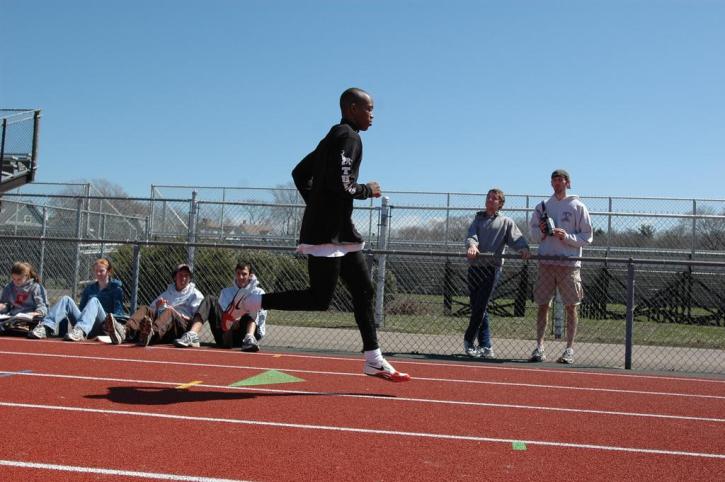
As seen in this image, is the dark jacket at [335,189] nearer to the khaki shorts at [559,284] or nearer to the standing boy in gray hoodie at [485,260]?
the standing boy in gray hoodie at [485,260]

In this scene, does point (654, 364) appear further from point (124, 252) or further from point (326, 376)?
point (124, 252)

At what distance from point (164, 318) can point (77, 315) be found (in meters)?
1.34

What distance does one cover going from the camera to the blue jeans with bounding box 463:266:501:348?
8750mm

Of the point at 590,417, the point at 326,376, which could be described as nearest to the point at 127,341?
the point at 326,376

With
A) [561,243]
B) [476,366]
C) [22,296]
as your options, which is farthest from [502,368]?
[22,296]

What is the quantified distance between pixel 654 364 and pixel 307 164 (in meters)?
5.41

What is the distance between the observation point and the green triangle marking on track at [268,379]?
20.6 feet

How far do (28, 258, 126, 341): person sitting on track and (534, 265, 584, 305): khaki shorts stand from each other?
528 centimetres

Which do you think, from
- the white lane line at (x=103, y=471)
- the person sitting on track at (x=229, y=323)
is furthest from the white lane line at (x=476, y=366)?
the white lane line at (x=103, y=471)

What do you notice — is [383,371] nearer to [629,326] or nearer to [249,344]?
[249,344]

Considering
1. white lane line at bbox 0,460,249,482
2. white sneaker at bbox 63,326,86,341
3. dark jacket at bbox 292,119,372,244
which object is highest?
dark jacket at bbox 292,119,372,244

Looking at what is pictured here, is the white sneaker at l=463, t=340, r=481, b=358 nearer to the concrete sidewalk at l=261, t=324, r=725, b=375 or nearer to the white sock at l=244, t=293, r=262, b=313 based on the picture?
the concrete sidewalk at l=261, t=324, r=725, b=375

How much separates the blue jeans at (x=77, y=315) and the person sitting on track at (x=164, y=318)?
55 centimetres

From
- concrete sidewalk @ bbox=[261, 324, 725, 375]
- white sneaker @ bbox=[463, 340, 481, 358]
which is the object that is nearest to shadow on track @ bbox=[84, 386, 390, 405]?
white sneaker @ bbox=[463, 340, 481, 358]
